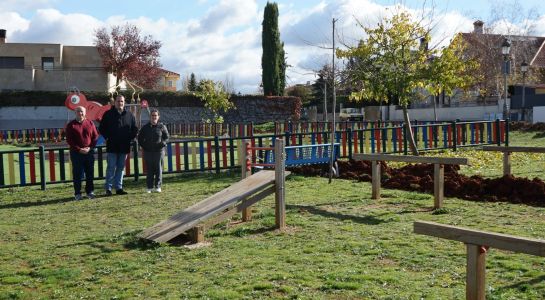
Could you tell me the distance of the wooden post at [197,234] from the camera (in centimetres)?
792

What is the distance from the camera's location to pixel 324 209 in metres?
10.2

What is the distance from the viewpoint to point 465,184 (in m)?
11.6

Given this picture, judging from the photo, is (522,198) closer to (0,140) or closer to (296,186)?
(296,186)

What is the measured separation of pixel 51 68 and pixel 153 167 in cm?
4682

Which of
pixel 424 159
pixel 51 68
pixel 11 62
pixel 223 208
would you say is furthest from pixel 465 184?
pixel 11 62

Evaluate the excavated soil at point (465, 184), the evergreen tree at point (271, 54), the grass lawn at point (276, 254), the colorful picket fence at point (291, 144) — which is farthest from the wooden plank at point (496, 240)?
the evergreen tree at point (271, 54)

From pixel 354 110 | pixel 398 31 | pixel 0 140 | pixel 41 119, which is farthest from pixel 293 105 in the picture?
pixel 398 31

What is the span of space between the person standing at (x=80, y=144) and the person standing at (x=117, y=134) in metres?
0.30

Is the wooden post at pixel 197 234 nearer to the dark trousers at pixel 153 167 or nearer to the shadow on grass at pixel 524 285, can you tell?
the shadow on grass at pixel 524 285

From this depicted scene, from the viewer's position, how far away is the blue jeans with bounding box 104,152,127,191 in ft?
42.5

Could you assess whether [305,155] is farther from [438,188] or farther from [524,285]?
[524,285]

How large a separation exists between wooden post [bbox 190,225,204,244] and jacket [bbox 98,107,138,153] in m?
5.43

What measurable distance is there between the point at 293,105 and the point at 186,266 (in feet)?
164

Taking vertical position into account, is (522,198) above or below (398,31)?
below
